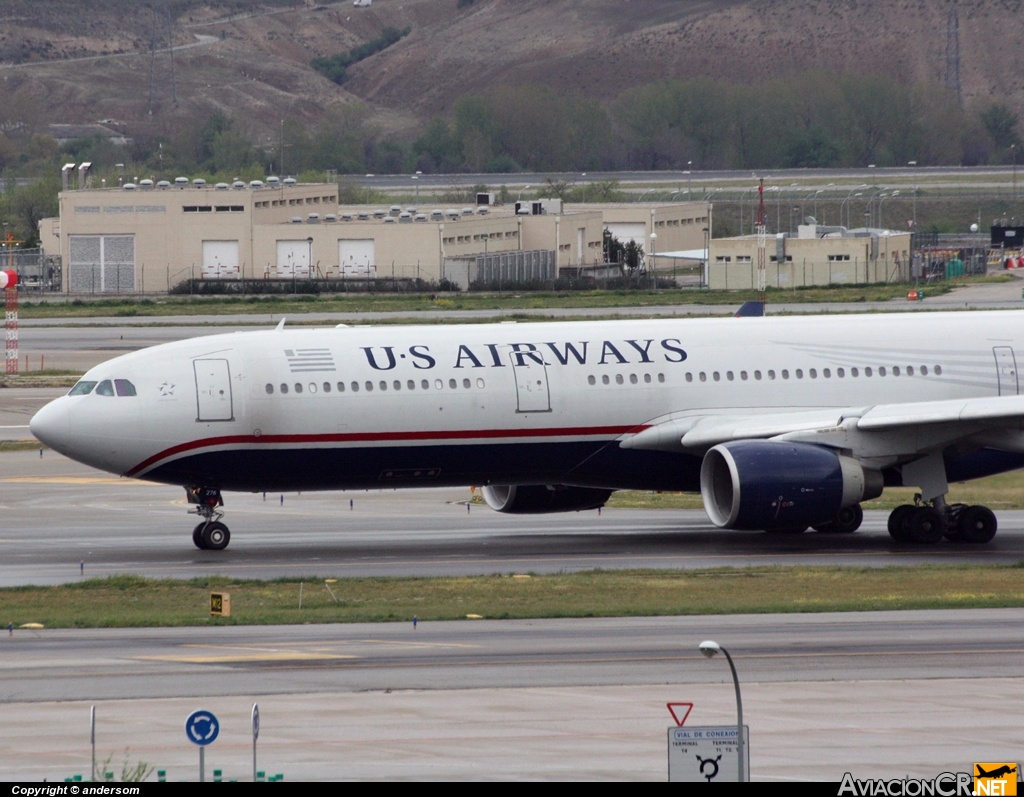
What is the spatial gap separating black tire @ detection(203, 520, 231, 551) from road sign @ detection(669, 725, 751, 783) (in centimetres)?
2133

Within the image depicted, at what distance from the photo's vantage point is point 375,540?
3634cm

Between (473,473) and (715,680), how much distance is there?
14.0 meters

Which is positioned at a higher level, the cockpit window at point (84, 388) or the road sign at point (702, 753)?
the cockpit window at point (84, 388)

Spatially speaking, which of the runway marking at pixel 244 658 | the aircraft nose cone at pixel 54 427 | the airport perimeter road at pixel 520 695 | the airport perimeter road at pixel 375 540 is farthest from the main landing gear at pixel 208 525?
the runway marking at pixel 244 658

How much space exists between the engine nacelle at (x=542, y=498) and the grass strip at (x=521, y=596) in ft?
21.2

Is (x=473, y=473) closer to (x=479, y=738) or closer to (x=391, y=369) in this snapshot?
(x=391, y=369)

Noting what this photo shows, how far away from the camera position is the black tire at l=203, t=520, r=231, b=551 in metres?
34.7

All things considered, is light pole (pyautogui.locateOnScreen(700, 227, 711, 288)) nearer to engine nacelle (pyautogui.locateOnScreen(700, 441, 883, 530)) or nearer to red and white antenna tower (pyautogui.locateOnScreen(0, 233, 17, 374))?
red and white antenna tower (pyautogui.locateOnScreen(0, 233, 17, 374))

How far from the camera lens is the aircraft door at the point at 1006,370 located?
37.2 m

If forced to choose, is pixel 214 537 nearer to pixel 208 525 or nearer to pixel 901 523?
pixel 208 525

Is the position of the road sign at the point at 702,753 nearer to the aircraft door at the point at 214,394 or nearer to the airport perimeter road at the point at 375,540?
the airport perimeter road at the point at 375,540

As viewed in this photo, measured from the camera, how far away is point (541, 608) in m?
27.1

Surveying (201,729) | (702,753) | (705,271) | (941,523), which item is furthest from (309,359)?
(705,271)

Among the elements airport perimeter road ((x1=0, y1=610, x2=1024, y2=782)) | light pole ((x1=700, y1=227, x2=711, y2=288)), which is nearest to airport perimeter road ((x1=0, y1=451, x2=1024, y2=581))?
airport perimeter road ((x1=0, y1=610, x2=1024, y2=782))
